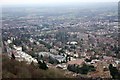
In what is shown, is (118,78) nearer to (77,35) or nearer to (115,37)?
(115,37)

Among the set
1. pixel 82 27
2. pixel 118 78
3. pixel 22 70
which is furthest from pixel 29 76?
pixel 82 27

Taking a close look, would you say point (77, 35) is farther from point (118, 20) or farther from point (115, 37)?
point (118, 20)

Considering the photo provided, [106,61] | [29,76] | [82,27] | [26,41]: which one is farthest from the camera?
[82,27]

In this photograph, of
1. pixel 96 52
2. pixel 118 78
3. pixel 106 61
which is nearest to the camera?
pixel 118 78

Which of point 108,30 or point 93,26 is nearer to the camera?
point 108,30

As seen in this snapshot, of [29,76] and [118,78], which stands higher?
[29,76]

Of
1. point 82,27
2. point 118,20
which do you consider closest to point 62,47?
point 82,27

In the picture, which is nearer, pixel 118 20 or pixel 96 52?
Result: pixel 96 52

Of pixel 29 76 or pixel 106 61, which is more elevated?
pixel 29 76

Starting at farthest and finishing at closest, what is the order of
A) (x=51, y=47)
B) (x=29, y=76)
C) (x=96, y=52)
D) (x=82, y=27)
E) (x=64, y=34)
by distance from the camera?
(x=82, y=27), (x=64, y=34), (x=51, y=47), (x=96, y=52), (x=29, y=76)
